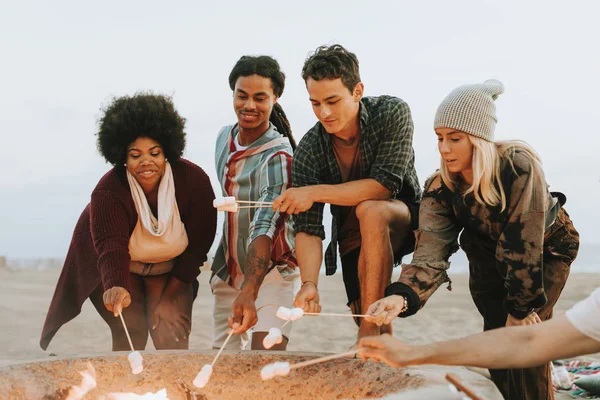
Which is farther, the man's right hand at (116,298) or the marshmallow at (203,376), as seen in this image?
the man's right hand at (116,298)

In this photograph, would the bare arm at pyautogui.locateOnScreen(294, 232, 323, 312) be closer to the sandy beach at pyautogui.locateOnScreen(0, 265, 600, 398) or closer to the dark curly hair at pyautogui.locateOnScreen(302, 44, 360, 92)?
the dark curly hair at pyautogui.locateOnScreen(302, 44, 360, 92)

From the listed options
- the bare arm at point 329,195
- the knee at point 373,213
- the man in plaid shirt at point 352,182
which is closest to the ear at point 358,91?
the man in plaid shirt at point 352,182

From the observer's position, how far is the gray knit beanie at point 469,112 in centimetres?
297

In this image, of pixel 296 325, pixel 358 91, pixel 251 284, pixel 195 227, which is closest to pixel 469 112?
pixel 358 91

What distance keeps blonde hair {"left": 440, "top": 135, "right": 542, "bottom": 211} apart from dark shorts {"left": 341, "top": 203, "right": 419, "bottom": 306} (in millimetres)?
657

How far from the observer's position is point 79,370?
9.96 ft

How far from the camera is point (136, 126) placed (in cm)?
394

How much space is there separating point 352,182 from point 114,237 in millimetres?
1286

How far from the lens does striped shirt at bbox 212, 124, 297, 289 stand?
3850 mm

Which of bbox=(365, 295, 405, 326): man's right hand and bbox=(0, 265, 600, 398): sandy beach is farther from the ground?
bbox=(365, 295, 405, 326): man's right hand

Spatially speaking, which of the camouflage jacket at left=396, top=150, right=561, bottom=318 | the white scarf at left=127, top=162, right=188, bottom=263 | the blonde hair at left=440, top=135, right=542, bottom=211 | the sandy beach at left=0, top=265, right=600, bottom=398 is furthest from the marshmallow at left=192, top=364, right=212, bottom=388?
the sandy beach at left=0, top=265, right=600, bottom=398

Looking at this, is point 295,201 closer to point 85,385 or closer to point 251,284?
point 251,284

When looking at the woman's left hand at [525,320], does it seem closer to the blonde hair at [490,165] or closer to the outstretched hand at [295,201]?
the blonde hair at [490,165]

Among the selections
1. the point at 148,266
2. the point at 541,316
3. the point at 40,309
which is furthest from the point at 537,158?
the point at 40,309
